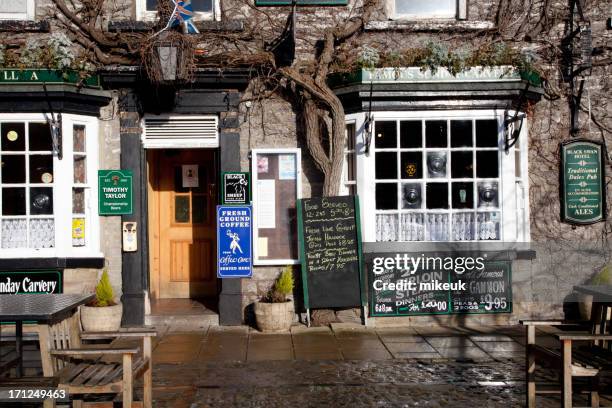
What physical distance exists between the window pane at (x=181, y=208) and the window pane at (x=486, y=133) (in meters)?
4.45

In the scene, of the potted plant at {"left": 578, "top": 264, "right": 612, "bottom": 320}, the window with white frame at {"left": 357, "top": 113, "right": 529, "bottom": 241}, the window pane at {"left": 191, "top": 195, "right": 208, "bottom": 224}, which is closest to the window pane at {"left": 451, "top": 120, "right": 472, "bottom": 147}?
the window with white frame at {"left": 357, "top": 113, "right": 529, "bottom": 241}

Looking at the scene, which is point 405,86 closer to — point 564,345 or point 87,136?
point 87,136

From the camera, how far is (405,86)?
10.3 meters

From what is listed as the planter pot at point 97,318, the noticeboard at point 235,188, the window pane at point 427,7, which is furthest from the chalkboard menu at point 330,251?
the window pane at point 427,7

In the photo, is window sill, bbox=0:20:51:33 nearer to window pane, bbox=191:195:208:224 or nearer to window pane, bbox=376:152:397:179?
window pane, bbox=191:195:208:224

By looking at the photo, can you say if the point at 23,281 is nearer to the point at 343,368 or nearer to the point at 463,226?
the point at 343,368

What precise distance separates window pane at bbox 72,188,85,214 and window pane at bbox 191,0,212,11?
116 inches

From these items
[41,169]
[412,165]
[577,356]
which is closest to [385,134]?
[412,165]

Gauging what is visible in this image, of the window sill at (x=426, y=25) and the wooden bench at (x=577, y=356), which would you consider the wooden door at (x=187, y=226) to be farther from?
the wooden bench at (x=577, y=356)

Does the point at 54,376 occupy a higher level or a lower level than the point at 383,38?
lower

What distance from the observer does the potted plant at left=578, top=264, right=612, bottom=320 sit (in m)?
10.4

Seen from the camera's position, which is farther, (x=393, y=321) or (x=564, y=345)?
(x=393, y=321)

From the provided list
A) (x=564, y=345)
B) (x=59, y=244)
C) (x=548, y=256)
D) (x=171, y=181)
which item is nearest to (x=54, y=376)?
(x=564, y=345)

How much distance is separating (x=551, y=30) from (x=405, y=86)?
7.71 feet
